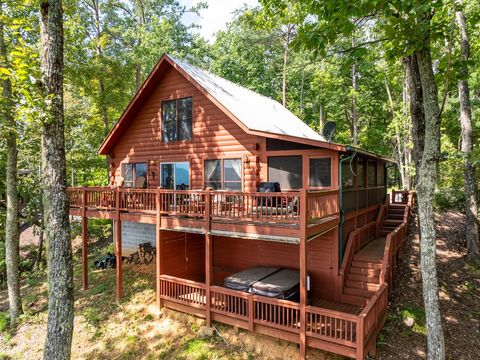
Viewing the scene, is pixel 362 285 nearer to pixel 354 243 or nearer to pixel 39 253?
pixel 354 243

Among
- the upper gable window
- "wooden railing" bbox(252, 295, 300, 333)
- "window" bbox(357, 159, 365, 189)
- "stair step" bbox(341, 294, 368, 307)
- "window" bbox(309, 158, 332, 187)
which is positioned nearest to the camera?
"wooden railing" bbox(252, 295, 300, 333)

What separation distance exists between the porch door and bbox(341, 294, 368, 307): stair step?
700 cm

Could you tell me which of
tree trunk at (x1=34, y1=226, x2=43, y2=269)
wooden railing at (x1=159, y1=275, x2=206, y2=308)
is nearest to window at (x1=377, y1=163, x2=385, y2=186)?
wooden railing at (x1=159, y1=275, x2=206, y2=308)

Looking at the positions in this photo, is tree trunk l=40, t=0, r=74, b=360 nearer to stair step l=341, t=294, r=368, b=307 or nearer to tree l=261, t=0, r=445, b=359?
tree l=261, t=0, r=445, b=359

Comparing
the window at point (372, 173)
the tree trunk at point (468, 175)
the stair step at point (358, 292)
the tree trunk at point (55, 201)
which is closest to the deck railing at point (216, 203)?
the stair step at point (358, 292)

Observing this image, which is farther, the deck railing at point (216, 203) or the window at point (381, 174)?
the window at point (381, 174)

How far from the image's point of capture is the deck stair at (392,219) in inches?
551

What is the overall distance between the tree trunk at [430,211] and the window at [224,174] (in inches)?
241

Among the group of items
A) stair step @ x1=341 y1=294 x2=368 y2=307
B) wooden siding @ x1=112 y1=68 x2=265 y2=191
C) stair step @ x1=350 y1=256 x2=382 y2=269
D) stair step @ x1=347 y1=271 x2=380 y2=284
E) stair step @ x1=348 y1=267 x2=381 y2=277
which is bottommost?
stair step @ x1=341 y1=294 x2=368 y2=307

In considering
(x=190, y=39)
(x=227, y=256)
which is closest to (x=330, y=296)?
(x=227, y=256)

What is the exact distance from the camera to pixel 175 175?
41.4 feet

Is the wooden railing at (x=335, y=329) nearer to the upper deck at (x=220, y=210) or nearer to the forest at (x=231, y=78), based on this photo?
the forest at (x=231, y=78)

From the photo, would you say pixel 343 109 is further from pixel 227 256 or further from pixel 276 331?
pixel 276 331

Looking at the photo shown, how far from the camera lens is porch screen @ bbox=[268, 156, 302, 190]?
9979 mm
